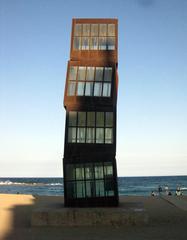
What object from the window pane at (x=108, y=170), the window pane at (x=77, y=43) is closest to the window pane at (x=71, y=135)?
the window pane at (x=108, y=170)

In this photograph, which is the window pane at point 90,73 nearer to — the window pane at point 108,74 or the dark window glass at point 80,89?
the dark window glass at point 80,89

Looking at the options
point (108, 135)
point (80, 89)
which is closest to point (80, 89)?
point (80, 89)

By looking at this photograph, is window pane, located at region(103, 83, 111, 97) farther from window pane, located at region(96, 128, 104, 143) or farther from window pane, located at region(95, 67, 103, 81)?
window pane, located at region(96, 128, 104, 143)

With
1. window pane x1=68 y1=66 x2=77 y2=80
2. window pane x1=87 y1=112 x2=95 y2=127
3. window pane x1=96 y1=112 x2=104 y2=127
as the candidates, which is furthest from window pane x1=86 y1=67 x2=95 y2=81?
window pane x1=96 y1=112 x2=104 y2=127

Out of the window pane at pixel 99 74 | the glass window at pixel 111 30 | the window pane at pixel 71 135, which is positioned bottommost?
the window pane at pixel 71 135

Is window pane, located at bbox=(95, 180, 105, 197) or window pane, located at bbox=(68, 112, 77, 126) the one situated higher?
window pane, located at bbox=(68, 112, 77, 126)

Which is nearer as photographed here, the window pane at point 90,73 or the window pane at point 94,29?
the window pane at point 90,73

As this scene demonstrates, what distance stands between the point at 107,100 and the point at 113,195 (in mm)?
6555

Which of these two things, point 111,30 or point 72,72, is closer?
point 72,72

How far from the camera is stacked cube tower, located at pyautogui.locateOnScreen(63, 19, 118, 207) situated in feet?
95.9

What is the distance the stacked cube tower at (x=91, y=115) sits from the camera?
29219mm

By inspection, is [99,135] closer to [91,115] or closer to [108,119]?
[108,119]

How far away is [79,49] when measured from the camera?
3117 cm

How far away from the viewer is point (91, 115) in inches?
1182
